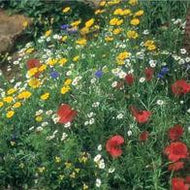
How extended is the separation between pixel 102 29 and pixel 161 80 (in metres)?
1.60

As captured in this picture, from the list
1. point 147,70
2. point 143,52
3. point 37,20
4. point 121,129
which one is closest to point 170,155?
point 121,129

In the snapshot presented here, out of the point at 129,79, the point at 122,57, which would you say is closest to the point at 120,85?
the point at 129,79

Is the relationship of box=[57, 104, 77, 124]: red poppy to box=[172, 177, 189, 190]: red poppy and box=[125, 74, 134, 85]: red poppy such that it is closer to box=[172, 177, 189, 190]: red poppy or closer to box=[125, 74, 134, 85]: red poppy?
box=[125, 74, 134, 85]: red poppy

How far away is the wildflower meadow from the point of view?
14.8 ft

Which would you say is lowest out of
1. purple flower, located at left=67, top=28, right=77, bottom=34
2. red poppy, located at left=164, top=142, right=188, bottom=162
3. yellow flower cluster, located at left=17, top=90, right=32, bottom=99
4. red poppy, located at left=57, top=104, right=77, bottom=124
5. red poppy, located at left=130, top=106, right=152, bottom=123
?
purple flower, located at left=67, top=28, right=77, bottom=34

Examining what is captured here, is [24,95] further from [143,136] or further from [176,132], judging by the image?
[176,132]

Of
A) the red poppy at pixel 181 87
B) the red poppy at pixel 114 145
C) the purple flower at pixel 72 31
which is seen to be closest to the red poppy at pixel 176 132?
the red poppy at pixel 114 145

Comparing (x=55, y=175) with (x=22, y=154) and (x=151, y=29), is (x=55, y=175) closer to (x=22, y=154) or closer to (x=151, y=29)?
(x=22, y=154)

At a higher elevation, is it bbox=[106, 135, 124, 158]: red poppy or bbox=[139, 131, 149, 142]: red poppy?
bbox=[106, 135, 124, 158]: red poppy

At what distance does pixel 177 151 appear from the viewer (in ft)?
14.1

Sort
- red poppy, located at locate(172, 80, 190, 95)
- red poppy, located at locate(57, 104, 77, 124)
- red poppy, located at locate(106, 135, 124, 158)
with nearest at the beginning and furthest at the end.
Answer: red poppy, located at locate(106, 135, 124, 158)
red poppy, located at locate(57, 104, 77, 124)
red poppy, located at locate(172, 80, 190, 95)

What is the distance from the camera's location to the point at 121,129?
16.0ft

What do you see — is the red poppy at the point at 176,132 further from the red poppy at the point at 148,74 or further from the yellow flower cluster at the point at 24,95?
the yellow flower cluster at the point at 24,95

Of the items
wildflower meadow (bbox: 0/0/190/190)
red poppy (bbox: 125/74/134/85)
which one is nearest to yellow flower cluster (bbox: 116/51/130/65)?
wildflower meadow (bbox: 0/0/190/190)
